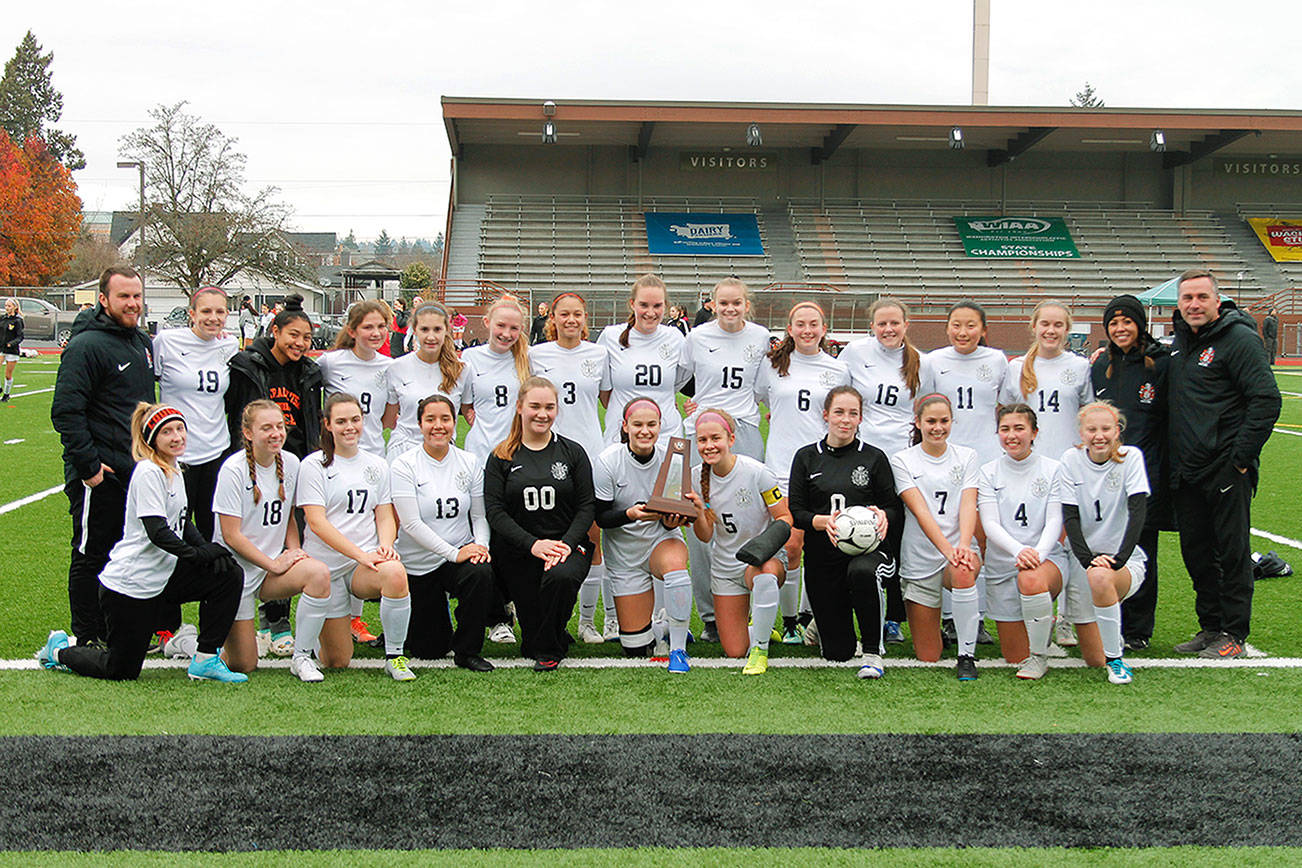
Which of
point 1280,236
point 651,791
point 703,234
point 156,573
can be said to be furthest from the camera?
point 1280,236

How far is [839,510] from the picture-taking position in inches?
189

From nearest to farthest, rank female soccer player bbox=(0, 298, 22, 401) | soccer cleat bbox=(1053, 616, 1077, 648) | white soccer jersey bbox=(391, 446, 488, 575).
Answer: white soccer jersey bbox=(391, 446, 488, 575)
soccer cleat bbox=(1053, 616, 1077, 648)
female soccer player bbox=(0, 298, 22, 401)

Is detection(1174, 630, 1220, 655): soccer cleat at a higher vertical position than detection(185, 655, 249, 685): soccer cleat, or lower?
higher

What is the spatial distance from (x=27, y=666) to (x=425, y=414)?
200 centimetres

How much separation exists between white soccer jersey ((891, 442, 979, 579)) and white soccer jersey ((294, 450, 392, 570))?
2342 millimetres

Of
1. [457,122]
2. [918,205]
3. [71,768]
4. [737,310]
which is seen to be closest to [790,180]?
[918,205]

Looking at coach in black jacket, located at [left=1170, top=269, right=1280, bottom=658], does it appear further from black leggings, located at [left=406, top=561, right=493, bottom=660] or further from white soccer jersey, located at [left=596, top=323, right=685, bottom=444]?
black leggings, located at [left=406, top=561, right=493, bottom=660]

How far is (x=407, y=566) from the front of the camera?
479cm

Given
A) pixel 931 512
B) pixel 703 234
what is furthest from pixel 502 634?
pixel 703 234

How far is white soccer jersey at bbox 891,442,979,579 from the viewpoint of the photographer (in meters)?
4.83

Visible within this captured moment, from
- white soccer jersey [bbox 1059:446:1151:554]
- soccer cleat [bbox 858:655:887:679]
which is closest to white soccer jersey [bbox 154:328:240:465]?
soccer cleat [bbox 858:655:887:679]

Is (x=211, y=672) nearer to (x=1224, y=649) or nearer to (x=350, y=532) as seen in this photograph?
A: (x=350, y=532)

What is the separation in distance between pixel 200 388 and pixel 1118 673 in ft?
14.2

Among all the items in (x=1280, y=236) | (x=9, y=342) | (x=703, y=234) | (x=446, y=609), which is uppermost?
(x=1280, y=236)
